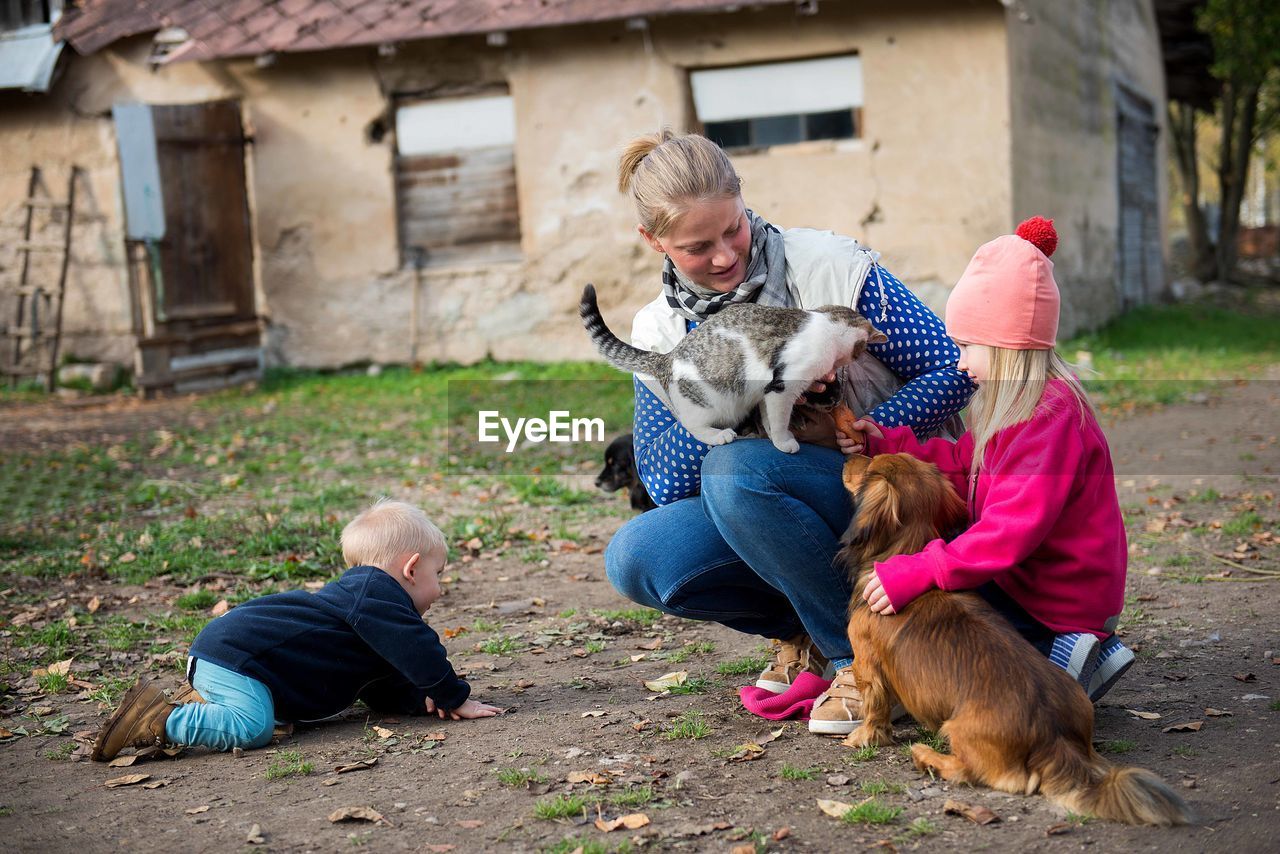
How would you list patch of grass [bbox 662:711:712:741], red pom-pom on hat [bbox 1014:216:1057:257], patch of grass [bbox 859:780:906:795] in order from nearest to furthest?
patch of grass [bbox 859:780:906:795], red pom-pom on hat [bbox 1014:216:1057:257], patch of grass [bbox 662:711:712:741]

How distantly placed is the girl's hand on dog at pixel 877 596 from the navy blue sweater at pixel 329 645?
1355 millimetres

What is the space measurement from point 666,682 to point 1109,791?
1.66 metres

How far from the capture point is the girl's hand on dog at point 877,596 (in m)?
3.12

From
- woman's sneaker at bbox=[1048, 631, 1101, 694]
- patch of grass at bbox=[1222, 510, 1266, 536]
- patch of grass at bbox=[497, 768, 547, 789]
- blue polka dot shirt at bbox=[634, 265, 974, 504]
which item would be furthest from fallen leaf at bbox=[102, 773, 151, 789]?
patch of grass at bbox=[1222, 510, 1266, 536]

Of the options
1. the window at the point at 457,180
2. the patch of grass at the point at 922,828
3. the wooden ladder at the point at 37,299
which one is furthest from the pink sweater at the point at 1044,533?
the wooden ladder at the point at 37,299

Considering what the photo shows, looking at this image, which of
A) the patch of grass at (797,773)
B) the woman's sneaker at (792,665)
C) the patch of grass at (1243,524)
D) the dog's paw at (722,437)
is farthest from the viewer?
the patch of grass at (1243,524)

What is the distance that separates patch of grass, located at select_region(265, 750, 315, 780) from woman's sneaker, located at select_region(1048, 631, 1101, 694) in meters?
2.11

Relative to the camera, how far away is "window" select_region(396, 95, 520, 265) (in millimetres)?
13469

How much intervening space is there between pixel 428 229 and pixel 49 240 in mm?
4544

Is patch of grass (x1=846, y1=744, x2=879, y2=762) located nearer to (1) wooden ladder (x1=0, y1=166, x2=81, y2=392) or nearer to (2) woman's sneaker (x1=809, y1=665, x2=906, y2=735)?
(2) woman's sneaker (x1=809, y1=665, x2=906, y2=735)

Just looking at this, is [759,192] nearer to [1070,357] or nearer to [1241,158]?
[1070,357]

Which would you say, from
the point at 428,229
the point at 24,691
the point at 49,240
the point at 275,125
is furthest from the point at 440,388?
the point at 24,691

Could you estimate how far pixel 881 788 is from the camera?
3.07 m

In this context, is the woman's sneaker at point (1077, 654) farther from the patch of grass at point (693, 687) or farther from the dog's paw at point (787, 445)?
the patch of grass at point (693, 687)
